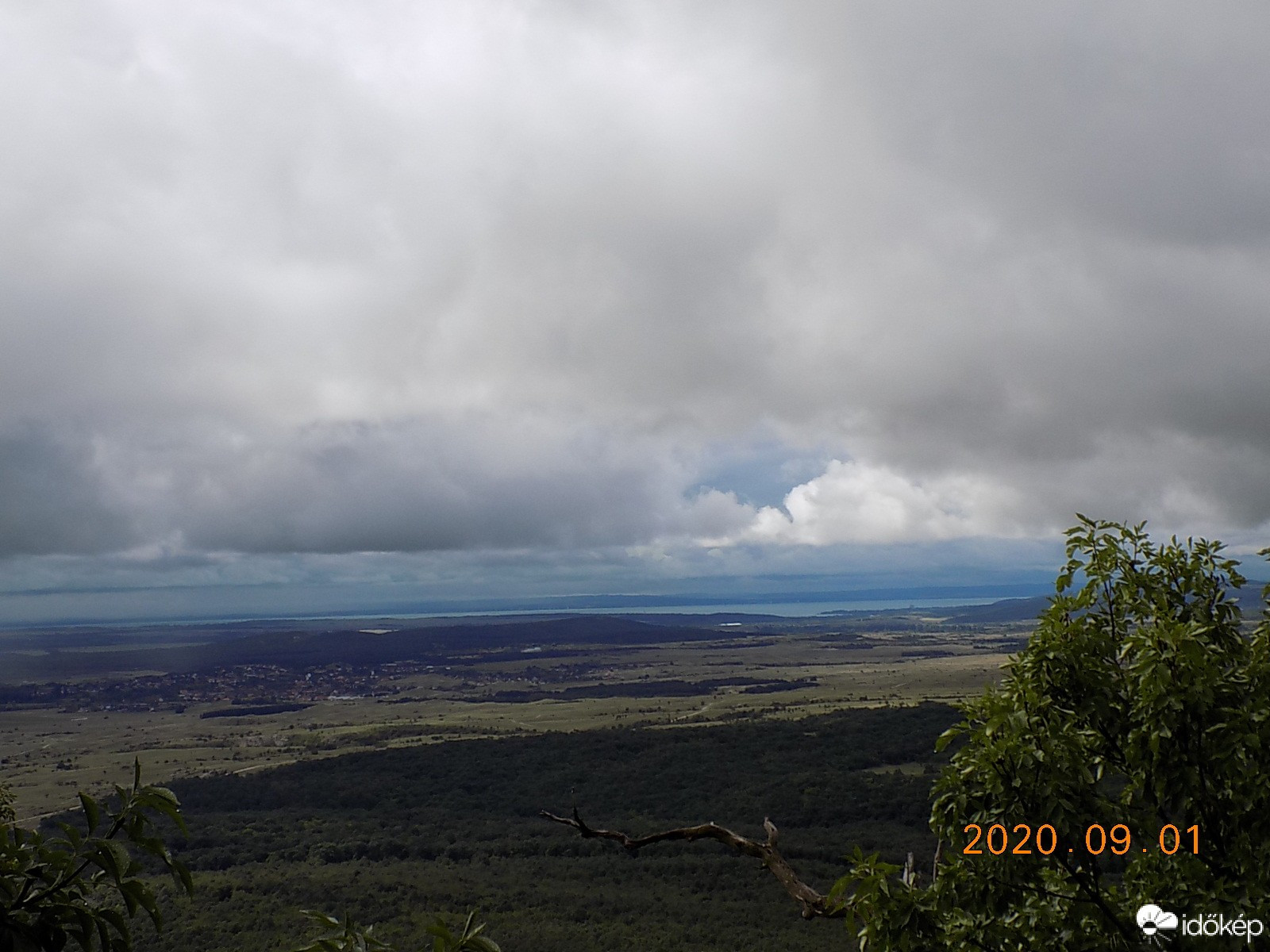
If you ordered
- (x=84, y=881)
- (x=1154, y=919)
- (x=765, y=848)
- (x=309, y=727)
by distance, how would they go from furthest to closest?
(x=309, y=727) < (x=765, y=848) < (x=1154, y=919) < (x=84, y=881)

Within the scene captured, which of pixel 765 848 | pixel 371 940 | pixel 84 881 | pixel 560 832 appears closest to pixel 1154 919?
pixel 765 848

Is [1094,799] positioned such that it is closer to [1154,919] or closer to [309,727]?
[1154,919]

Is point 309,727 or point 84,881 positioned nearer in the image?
point 84,881

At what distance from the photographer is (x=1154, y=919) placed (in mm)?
7691

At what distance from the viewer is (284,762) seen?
117 m

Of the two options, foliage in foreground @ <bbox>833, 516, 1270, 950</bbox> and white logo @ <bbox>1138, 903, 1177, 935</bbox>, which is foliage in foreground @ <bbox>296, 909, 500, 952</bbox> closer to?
Answer: foliage in foreground @ <bbox>833, 516, 1270, 950</bbox>

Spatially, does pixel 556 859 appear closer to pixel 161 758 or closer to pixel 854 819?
pixel 854 819
